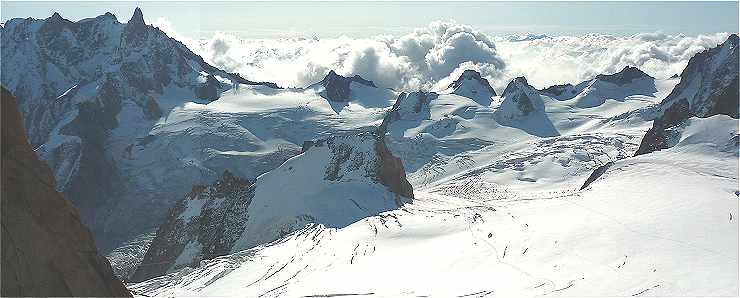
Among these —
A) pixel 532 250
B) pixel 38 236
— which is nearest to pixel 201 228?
pixel 532 250

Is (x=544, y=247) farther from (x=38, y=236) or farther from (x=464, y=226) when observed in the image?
(x=38, y=236)

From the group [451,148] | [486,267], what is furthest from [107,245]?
[486,267]

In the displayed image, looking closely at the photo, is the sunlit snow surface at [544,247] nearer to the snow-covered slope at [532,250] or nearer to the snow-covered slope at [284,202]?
the snow-covered slope at [532,250]

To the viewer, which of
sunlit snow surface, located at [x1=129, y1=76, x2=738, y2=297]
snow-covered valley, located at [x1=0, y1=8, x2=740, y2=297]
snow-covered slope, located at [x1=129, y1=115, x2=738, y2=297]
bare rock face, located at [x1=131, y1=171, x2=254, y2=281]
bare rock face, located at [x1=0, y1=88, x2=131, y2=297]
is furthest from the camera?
bare rock face, located at [x1=131, y1=171, x2=254, y2=281]

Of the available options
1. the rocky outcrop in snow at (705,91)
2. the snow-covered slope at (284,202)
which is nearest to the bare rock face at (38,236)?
the snow-covered slope at (284,202)

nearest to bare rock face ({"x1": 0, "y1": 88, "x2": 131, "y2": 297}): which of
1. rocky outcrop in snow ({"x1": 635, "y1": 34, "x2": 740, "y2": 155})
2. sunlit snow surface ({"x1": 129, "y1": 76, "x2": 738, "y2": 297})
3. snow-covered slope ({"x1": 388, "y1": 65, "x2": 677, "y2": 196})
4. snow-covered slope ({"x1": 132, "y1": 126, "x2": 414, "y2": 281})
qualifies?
sunlit snow surface ({"x1": 129, "y1": 76, "x2": 738, "y2": 297})

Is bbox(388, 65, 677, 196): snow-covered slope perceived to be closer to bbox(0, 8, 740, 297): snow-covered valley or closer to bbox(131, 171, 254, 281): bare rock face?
bbox(0, 8, 740, 297): snow-covered valley
